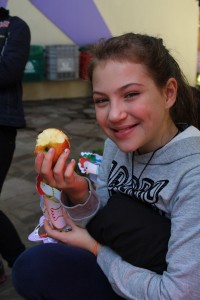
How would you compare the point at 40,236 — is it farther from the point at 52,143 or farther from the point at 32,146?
the point at 32,146

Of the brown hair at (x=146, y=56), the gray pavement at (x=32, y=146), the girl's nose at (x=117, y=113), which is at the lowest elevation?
the gray pavement at (x=32, y=146)

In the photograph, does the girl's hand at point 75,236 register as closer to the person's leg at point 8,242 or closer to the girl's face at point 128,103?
the girl's face at point 128,103

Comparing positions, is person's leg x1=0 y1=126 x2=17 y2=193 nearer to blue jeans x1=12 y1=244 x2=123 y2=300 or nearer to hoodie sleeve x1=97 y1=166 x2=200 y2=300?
blue jeans x1=12 y1=244 x2=123 y2=300

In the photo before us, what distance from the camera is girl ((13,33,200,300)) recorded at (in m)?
1.30

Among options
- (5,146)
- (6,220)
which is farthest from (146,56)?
(6,220)

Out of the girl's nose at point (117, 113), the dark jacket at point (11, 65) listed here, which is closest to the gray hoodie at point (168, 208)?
the girl's nose at point (117, 113)

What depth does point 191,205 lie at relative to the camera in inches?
51.1

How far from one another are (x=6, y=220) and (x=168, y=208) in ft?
4.77

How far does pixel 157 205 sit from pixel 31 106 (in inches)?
268

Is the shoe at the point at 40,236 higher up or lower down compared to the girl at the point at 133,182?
lower down

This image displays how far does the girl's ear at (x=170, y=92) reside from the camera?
1.55 meters

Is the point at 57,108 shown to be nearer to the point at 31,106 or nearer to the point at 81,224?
the point at 31,106

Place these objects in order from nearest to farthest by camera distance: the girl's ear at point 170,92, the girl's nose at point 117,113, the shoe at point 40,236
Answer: the girl's nose at point 117,113 < the girl's ear at point 170,92 < the shoe at point 40,236

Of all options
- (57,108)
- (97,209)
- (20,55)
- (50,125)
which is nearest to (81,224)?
(97,209)
